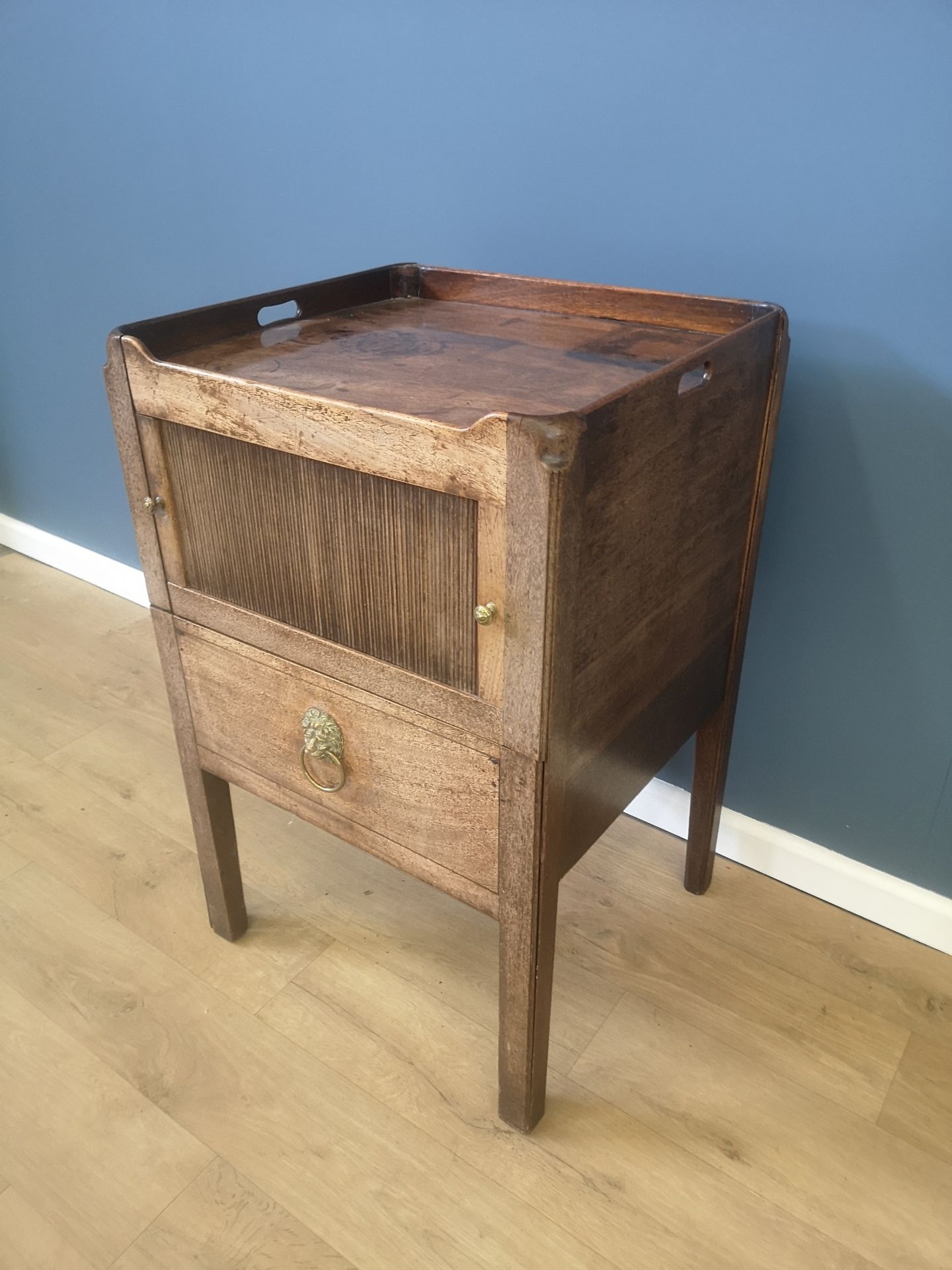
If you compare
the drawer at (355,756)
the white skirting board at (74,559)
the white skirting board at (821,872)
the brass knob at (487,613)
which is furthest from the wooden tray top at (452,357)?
the white skirting board at (74,559)

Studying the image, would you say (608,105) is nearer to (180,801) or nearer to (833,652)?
(833,652)

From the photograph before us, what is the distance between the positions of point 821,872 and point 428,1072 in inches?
22.1

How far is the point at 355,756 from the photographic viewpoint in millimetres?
920

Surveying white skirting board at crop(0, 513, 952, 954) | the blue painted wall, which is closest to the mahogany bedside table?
the blue painted wall

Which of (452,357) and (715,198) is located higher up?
(715,198)

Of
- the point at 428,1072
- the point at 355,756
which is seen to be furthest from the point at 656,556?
the point at 428,1072

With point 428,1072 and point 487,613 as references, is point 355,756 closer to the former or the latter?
point 487,613

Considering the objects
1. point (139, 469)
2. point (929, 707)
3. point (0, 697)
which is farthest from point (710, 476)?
point (0, 697)

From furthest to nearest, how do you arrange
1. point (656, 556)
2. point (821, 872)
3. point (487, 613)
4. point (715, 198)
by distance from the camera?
point (821, 872), point (715, 198), point (656, 556), point (487, 613)

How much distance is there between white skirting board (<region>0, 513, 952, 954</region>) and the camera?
119 cm

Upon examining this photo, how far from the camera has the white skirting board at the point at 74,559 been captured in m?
2.02

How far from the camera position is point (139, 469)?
926 mm

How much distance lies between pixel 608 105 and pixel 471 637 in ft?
2.17

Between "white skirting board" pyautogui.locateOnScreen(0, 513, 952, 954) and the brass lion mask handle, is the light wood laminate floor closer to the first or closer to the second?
"white skirting board" pyautogui.locateOnScreen(0, 513, 952, 954)
